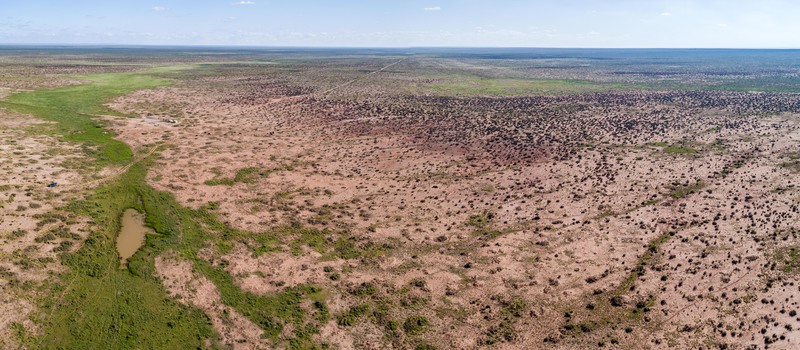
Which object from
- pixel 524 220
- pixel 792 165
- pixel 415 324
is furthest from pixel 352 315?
pixel 792 165

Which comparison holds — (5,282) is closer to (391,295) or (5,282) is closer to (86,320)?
(86,320)

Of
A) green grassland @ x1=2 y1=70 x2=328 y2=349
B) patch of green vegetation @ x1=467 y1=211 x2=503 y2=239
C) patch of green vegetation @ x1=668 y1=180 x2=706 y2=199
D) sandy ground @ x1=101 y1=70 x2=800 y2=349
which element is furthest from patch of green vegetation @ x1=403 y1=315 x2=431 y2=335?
patch of green vegetation @ x1=668 y1=180 x2=706 y2=199

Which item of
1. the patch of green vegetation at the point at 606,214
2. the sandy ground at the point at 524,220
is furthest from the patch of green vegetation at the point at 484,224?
the patch of green vegetation at the point at 606,214

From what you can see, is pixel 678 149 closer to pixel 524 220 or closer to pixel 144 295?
pixel 524 220

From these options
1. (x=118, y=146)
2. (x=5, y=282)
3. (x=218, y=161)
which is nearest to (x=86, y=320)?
(x=5, y=282)

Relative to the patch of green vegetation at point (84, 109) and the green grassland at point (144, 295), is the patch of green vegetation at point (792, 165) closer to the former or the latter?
the green grassland at point (144, 295)

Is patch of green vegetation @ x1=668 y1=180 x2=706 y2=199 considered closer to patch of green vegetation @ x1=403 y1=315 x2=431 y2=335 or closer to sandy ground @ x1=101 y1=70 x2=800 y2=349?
sandy ground @ x1=101 y1=70 x2=800 y2=349
